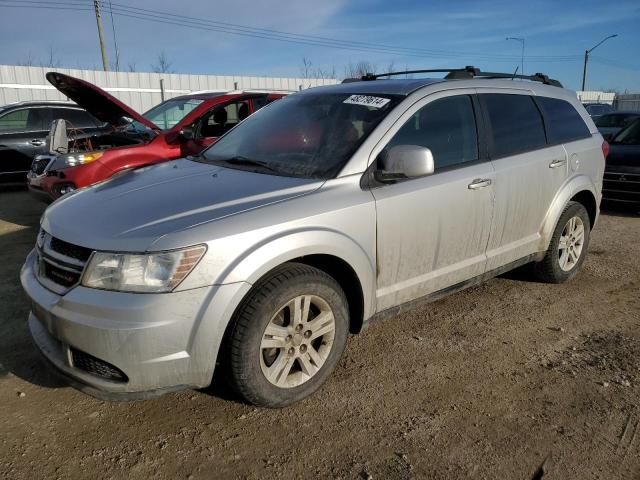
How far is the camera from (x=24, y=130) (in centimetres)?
952

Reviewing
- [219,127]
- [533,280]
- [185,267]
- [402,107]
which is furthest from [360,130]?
[219,127]

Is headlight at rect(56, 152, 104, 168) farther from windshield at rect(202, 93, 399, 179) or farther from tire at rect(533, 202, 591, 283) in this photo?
tire at rect(533, 202, 591, 283)

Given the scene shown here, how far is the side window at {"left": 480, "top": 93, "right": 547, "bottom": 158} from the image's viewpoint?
388 centimetres

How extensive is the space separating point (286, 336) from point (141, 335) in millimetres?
760

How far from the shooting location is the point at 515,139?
4.02 metres

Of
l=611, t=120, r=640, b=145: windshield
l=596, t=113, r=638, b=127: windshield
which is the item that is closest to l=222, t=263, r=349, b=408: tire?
l=611, t=120, r=640, b=145: windshield

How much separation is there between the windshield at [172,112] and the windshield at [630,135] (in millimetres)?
6650

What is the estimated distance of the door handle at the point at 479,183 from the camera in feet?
11.6

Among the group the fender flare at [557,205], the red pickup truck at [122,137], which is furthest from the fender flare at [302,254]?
the red pickup truck at [122,137]

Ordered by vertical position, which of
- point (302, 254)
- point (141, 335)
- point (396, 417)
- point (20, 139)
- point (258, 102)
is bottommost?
point (396, 417)

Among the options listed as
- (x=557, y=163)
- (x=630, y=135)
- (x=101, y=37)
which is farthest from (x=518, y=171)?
(x=101, y=37)

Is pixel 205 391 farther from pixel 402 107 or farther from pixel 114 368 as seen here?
pixel 402 107

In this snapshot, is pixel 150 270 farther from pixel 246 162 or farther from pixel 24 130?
pixel 24 130

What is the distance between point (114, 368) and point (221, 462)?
666 millimetres
